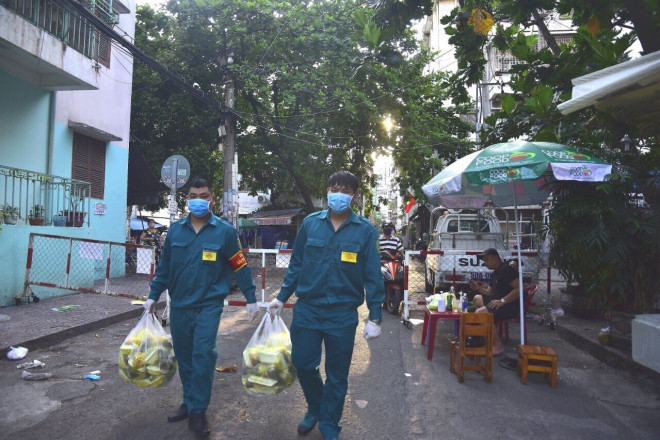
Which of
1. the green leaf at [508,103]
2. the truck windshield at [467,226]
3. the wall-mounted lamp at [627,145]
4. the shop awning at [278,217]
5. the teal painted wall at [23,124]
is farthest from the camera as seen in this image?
the shop awning at [278,217]

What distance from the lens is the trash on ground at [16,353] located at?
5098 mm

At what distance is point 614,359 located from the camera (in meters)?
5.28

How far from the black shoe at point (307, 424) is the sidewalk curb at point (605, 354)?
3601 millimetres

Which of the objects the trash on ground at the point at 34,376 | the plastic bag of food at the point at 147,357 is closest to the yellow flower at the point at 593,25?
the plastic bag of food at the point at 147,357

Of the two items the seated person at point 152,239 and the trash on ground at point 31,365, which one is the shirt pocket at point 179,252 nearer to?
the trash on ground at point 31,365

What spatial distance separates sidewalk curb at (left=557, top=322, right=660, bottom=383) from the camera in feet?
16.0

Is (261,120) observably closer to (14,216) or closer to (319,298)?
(14,216)

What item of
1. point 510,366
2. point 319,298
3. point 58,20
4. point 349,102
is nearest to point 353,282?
point 319,298

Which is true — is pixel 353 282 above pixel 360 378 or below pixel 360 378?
above

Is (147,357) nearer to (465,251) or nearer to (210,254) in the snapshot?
(210,254)

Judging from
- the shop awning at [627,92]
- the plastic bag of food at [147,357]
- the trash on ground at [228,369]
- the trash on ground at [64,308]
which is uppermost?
the shop awning at [627,92]

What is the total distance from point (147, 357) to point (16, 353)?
2.67 metres

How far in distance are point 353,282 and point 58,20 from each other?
28.6ft

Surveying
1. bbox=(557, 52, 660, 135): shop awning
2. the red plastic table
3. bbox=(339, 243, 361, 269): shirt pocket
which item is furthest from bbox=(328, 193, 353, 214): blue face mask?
the red plastic table
